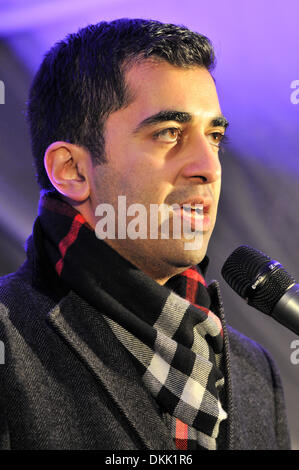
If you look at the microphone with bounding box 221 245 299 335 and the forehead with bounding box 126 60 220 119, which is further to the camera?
the forehead with bounding box 126 60 220 119

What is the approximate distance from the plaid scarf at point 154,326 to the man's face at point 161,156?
8 cm

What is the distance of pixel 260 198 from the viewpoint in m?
1.71

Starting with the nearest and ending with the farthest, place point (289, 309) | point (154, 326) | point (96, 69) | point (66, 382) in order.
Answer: point (289, 309) → point (66, 382) → point (154, 326) → point (96, 69)

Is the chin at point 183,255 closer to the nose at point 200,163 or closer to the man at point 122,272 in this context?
the man at point 122,272

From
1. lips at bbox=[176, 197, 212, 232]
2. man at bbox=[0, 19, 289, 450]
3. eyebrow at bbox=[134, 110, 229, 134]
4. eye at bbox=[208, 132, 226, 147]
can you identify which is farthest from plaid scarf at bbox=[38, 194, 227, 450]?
eye at bbox=[208, 132, 226, 147]

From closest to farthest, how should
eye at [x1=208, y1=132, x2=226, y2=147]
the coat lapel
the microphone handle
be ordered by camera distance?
1. the microphone handle
2. the coat lapel
3. eye at [x1=208, y1=132, x2=226, y2=147]

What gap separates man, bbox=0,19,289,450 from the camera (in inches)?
37.5

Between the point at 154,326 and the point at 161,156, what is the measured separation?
38cm

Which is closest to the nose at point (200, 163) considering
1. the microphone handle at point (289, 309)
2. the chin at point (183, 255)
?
the chin at point (183, 255)

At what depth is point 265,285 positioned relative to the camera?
885 millimetres

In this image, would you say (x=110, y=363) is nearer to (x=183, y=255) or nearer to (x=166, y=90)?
(x=183, y=255)

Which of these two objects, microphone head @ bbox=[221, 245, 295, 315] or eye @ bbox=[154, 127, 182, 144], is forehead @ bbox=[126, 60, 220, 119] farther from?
microphone head @ bbox=[221, 245, 295, 315]

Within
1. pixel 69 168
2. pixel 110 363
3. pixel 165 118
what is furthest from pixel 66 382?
pixel 165 118

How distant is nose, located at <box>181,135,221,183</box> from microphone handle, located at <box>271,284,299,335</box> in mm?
345
